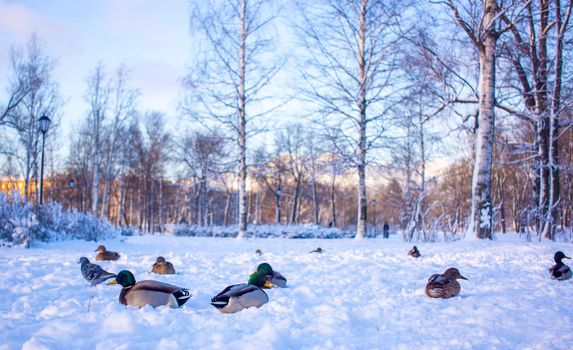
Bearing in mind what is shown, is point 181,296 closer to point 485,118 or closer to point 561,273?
point 561,273

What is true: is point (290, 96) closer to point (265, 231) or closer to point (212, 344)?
point (265, 231)

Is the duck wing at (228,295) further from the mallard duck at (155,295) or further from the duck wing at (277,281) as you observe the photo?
the duck wing at (277,281)

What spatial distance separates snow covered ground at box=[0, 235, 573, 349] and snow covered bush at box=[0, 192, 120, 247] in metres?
3.21

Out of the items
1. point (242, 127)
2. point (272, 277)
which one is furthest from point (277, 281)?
point (242, 127)

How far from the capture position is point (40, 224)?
986 cm

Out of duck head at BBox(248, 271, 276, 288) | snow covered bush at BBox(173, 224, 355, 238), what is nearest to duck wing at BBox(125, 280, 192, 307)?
duck head at BBox(248, 271, 276, 288)

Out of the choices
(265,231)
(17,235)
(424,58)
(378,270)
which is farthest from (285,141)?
(378,270)

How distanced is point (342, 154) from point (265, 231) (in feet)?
27.4

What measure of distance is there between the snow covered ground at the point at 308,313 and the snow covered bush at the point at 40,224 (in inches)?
126

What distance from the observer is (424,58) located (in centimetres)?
1231

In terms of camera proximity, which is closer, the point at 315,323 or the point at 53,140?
the point at 315,323

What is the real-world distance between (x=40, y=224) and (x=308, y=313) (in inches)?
343

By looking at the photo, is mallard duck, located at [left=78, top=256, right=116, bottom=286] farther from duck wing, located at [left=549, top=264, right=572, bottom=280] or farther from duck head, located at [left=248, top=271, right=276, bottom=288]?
duck wing, located at [left=549, top=264, right=572, bottom=280]

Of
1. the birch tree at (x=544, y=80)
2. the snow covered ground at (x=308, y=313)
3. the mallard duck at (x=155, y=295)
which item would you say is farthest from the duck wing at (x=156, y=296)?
the birch tree at (x=544, y=80)
